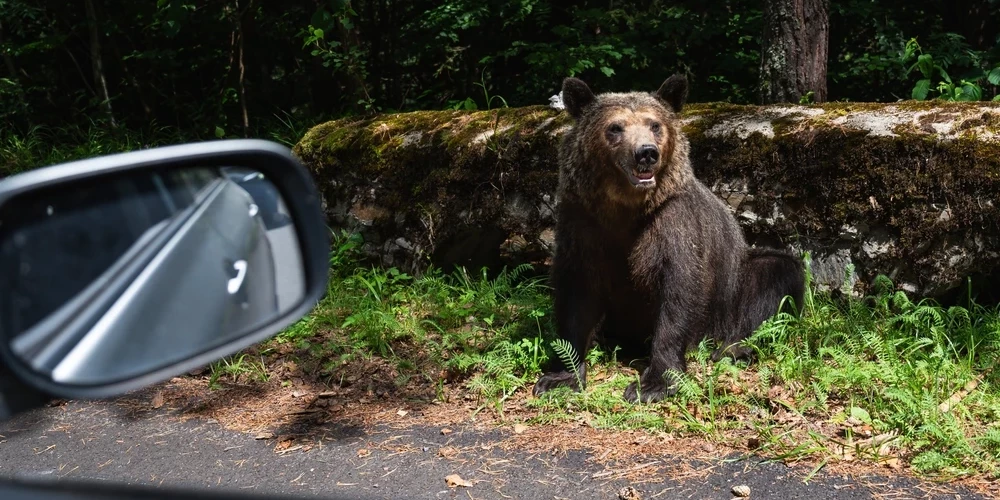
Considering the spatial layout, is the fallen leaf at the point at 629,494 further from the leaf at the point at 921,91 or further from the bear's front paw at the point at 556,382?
the leaf at the point at 921,91

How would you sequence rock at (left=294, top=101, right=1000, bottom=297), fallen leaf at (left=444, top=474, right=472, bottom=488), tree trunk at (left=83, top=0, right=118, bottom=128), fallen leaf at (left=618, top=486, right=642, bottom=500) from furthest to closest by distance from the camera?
tree trunk at (left=83, top=0, right=118, bottom=128) < rock at (left=294, top=101, right=1000, bottom=297) < fallen leaf at (left=444, top=474, right=472, bottom=488) < fallen leaf at (left=618, top=486, right=642, bottom=500)

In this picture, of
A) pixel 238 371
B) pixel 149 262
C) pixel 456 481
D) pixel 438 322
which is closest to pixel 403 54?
pixel 438 322

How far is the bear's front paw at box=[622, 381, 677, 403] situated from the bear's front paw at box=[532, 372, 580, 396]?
34 cm

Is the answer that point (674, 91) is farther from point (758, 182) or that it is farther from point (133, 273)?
point (133, 273)

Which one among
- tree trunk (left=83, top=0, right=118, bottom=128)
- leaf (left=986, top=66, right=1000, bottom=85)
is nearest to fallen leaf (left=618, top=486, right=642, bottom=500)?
leaf (left=986, top=66, right=1000, bottom=85)

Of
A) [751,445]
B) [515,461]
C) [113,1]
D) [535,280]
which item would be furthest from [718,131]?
[113,1]

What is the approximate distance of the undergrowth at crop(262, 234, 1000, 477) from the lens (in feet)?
13.9

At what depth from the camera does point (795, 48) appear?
710cm

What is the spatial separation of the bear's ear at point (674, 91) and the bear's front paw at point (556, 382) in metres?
1.96

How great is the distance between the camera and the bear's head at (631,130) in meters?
5.16

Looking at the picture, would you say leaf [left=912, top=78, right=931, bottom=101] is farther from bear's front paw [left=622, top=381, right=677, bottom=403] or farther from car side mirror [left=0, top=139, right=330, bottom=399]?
car side mirror [left=0, top=139, right=330, bottom=399]

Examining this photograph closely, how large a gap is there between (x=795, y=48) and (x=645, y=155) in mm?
2798

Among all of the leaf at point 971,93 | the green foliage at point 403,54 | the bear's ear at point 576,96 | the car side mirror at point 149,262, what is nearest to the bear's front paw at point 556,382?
the bear's ear at point 576,96

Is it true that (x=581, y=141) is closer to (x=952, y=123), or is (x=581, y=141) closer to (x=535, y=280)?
(x=535, y=280)
